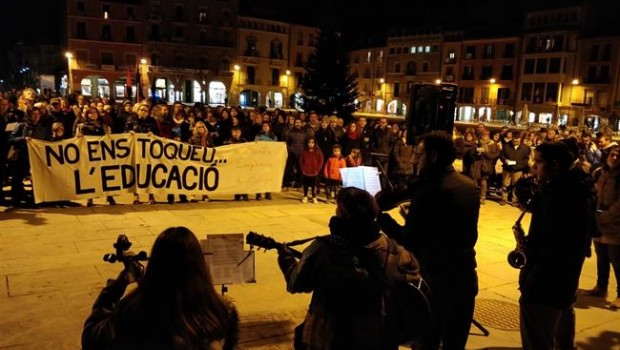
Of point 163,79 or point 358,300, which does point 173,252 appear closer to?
point 358,300

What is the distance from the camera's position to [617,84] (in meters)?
51.4

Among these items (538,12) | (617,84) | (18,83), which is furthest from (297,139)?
(18,83)

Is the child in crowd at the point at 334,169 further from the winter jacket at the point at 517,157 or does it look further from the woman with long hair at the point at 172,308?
the woman with long hair at the point at 172,308

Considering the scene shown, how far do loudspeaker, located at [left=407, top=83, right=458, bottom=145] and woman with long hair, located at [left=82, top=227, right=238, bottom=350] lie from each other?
732cm

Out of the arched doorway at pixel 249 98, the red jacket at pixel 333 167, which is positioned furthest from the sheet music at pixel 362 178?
the arched doorway at pixel 249 98

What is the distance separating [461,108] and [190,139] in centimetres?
6028

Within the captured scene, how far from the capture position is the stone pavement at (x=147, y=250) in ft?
17.2

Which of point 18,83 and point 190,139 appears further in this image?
point 18,83

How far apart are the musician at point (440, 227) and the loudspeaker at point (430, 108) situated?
535 centimetres

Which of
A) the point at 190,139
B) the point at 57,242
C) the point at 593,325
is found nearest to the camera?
the point at 593,325

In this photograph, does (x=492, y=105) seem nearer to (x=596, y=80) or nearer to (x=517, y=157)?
(x=596, y=80)

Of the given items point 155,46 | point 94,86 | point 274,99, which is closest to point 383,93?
point 274,99

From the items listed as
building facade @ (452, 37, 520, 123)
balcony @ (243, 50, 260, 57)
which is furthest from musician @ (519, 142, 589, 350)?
balcony @ (243, 50, 260, 57)

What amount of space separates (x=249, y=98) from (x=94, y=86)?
19855mm
